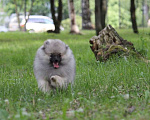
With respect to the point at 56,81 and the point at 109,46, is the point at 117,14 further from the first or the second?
the point at 56,81

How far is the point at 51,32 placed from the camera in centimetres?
2366

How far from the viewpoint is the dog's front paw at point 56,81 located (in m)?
5.01

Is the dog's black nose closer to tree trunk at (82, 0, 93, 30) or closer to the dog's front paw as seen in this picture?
the dog's front paw

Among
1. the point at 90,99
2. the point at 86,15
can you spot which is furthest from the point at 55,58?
the point at 86,15

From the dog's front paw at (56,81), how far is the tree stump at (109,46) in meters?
3.43

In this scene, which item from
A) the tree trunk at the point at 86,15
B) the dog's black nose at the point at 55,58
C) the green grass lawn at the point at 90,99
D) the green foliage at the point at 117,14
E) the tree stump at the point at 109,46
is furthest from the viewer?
the green foliage at the point at 117,14

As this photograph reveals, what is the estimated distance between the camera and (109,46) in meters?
8.56

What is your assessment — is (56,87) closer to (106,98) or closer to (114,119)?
(106,98)

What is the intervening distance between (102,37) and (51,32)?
49.2 ft

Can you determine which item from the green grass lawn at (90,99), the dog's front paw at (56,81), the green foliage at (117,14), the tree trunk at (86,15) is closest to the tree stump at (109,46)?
the green grass lawn at (90,99)

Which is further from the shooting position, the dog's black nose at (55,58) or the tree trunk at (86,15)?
the tree trunk at (86,15)

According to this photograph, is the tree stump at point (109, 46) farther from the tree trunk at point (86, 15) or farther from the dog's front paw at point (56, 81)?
the tree trunk at point (86, 15)

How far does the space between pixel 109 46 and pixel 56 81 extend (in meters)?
3.75

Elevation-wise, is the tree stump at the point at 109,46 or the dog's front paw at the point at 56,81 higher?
the dog's front paw at the point at 56,81
